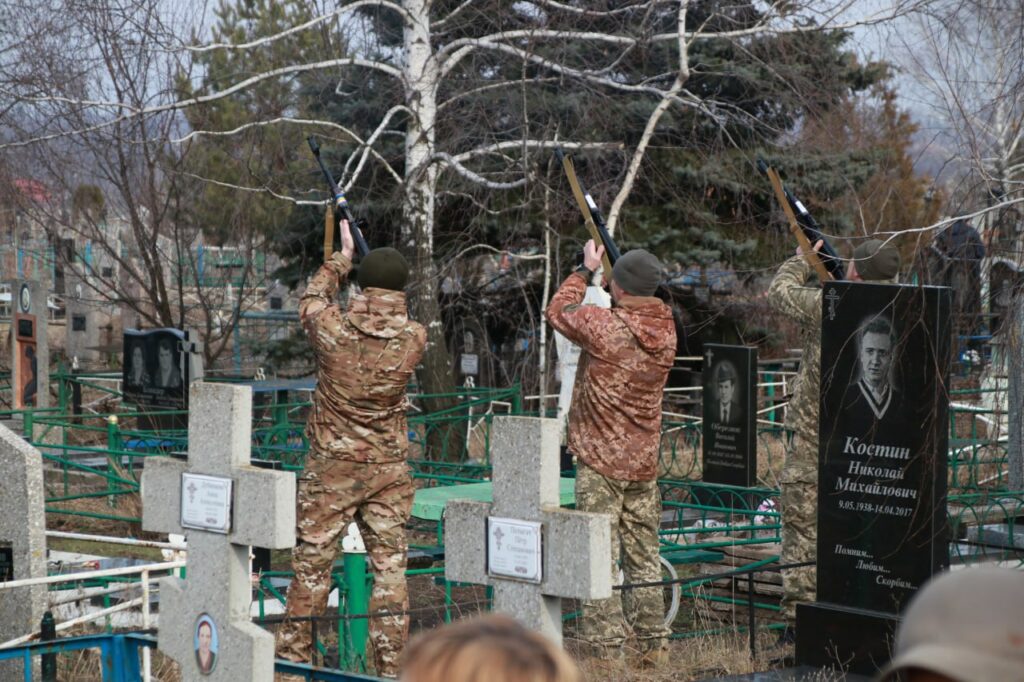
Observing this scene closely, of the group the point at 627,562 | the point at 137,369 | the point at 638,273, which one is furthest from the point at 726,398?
the point at 137,369

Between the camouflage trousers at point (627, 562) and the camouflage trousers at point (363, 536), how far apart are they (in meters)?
0.93

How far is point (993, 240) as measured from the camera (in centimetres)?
682

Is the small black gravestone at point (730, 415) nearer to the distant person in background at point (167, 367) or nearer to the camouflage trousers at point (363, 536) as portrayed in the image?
the distant person in background at point (167, 367)

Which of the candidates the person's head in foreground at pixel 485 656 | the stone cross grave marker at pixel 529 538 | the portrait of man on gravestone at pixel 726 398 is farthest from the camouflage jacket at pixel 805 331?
the person's head in foreground at pixel 485 656

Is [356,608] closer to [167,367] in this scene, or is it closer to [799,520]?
[799,520]

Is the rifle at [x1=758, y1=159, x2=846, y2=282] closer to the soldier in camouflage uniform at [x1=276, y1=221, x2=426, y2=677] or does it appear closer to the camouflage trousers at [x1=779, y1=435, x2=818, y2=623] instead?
the camouflage trousers at [x1=779, y1=435, x2=818, y2=623]

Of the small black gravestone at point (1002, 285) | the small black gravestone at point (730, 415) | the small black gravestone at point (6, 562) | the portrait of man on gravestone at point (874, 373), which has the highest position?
the small black gravestone at point (1002, 285)

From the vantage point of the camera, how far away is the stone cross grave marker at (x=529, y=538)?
4848mm

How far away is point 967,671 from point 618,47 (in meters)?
15.3

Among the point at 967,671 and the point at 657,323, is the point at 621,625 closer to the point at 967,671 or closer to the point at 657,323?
the point at 657,323

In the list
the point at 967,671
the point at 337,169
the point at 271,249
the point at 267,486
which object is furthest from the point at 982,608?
the point at 271,249

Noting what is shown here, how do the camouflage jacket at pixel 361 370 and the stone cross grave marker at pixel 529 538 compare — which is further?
the camouflage jacket at pixel 361 370

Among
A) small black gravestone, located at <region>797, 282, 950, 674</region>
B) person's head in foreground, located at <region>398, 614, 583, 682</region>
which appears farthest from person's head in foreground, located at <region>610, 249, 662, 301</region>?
person's head in foreground, located at <region>398, 614, 583, 682</region>

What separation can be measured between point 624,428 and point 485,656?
5.07 metres
